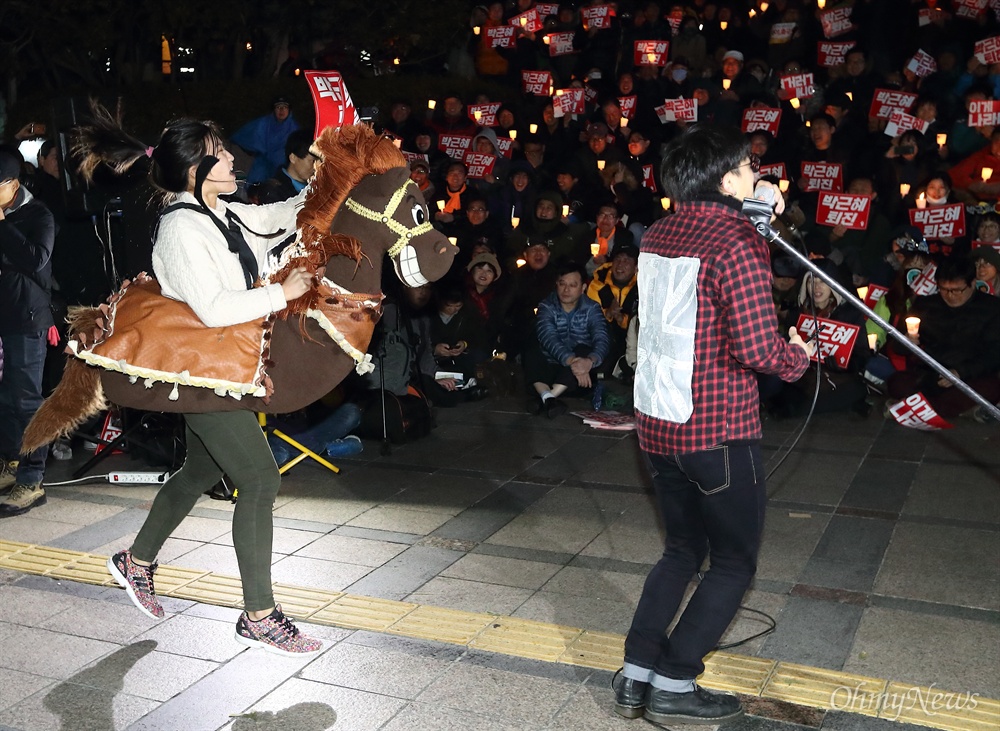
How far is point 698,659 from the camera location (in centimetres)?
380

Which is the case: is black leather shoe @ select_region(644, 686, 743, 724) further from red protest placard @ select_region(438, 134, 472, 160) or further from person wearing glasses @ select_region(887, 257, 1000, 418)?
red protest placard @ select_region(438, 134, 472, 160)

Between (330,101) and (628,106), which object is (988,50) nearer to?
(628,106)

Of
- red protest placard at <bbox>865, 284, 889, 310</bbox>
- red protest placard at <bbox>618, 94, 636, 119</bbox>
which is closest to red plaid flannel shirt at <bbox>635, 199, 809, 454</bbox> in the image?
red protest placard at <bbox>865, 284, 889, 310</bbox>

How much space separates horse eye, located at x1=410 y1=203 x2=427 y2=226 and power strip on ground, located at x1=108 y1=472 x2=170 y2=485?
11.3 feet

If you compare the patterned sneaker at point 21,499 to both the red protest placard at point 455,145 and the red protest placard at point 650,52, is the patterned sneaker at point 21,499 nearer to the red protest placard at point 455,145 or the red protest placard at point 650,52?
the red protest placard at point 455,145

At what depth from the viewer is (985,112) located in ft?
37.3

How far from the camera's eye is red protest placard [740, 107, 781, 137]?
39.8ft

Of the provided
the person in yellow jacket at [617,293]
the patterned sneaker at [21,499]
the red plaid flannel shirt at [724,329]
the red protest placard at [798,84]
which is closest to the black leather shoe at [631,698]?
the red plaid flannel shirt at [724,329]

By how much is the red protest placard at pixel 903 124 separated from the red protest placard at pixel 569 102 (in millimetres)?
3709

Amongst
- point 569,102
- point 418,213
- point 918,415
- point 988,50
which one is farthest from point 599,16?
point 418,213

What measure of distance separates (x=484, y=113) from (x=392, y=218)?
1027cm

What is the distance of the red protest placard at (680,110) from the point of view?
12703 millimetres

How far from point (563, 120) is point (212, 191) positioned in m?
9.84

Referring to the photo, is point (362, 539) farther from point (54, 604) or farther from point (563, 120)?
point (563, 120)
